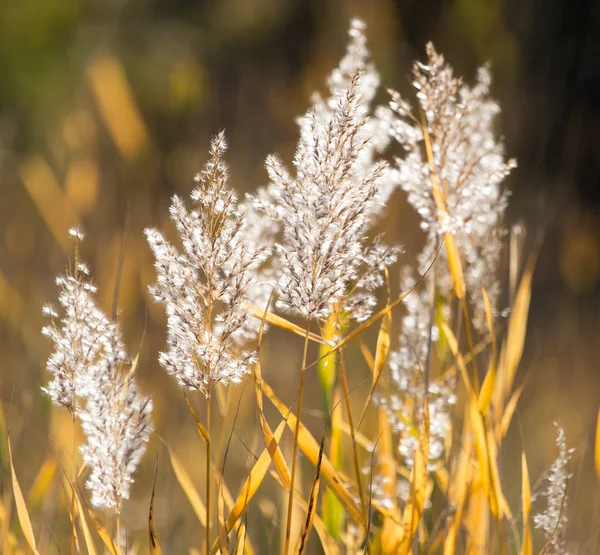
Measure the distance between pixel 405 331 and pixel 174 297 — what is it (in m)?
0.51

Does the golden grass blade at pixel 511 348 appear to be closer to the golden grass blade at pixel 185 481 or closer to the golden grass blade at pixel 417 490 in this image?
the golden grass blade at pixel 417 490

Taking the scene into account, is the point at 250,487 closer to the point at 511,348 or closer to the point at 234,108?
the point at 511,348

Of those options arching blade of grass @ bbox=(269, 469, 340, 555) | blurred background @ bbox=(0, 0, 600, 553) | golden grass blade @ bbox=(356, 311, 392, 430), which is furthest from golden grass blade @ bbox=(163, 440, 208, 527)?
blurred background @ bbox=(0, 0, 600, 553)

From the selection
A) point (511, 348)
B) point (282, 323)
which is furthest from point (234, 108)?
point (282, 323)

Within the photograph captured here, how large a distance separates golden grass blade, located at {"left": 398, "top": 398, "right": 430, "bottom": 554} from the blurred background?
0.96m

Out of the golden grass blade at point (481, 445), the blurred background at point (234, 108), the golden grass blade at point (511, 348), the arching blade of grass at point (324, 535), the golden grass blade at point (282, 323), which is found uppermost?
the blurred background at point (234, 108)

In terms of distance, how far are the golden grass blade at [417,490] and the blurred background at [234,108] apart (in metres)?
0.96

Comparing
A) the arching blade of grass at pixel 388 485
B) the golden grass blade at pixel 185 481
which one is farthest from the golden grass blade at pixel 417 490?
the golden grass blade at pixel 185 481

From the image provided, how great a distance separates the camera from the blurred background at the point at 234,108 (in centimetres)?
203

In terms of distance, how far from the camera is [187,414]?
1.60m

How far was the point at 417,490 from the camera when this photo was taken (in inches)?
32.4

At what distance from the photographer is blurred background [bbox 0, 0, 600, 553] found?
203 cm

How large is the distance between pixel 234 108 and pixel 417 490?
1.73 m

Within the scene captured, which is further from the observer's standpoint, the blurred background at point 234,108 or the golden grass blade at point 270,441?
the blurred background at point 234,108
